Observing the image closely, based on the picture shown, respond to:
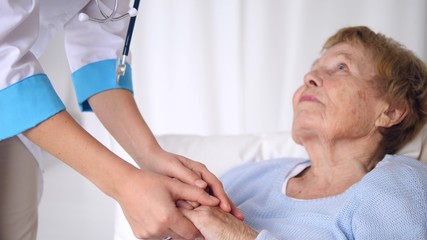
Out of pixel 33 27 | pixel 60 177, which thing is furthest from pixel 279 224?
pixel 60 177

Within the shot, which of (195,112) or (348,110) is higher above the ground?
(348,110)

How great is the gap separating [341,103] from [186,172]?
0.53 metres

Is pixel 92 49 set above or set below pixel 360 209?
above

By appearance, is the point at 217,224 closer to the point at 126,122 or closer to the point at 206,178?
the point at 206,178

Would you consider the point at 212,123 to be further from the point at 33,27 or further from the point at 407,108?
the point at 33,27

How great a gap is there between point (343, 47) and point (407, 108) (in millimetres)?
243

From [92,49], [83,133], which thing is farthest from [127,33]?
[83,133]

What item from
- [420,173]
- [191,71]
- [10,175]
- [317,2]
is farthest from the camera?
[191,71]

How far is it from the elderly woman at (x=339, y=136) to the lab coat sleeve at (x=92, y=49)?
49 centimetres

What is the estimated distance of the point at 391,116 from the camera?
1534mm

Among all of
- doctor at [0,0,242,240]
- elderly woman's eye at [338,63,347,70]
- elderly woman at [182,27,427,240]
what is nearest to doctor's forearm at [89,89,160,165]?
doctor at [0,0,242,240]

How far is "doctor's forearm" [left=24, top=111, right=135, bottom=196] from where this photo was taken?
944mm

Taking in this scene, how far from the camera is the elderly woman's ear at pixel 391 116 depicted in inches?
59.7

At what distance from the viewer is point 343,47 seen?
5.24 ft
